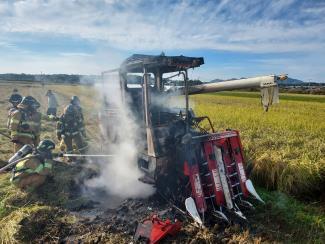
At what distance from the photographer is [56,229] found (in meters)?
5.50

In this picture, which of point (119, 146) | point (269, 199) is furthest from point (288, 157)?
point (119, 146)

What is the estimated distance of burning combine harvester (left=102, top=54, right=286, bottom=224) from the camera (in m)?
5.67

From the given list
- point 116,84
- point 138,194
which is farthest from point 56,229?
point 116,84

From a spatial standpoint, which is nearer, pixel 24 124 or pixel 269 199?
pixel 269 199

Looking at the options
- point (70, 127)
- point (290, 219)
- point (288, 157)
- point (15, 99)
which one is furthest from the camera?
point (70, 127)

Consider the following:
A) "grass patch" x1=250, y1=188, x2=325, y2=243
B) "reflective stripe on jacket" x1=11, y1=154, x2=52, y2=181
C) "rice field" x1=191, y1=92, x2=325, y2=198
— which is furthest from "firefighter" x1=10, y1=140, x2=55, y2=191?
"rice field" x1=191, y1=92, x2=325, y2=198

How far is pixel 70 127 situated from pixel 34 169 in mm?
3168

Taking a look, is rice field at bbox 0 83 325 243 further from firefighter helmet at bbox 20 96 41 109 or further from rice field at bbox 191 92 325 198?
firefighter helmet at bbox 20 96 41 109

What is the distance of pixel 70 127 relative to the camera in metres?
9.97

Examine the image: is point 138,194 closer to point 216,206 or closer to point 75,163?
point 216,206

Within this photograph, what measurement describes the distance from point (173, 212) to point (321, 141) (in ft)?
18.5

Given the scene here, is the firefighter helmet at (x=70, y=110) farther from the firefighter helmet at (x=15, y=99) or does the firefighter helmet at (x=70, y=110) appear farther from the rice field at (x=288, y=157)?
the rice field at (x=288, y=157)

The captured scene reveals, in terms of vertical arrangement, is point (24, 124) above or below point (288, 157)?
above

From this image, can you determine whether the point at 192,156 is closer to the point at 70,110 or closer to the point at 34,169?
the point at 34,169
